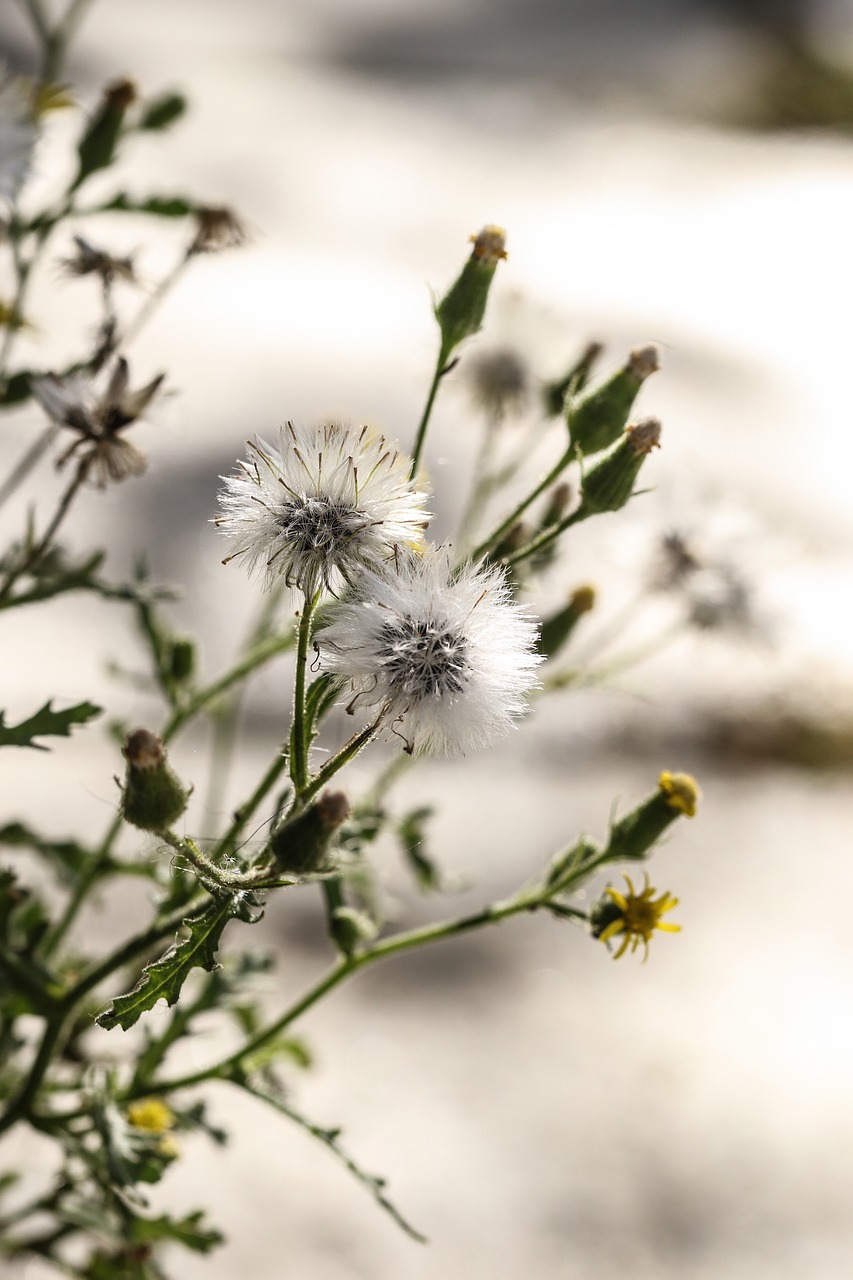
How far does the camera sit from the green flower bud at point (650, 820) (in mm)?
704

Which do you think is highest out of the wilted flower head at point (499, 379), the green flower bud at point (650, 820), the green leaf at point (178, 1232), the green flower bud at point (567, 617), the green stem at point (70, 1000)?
the wilted flower head at point (499, 379)

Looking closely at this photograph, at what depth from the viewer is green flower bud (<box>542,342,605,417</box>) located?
0.80m

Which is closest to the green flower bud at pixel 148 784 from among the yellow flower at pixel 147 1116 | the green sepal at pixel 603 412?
the green sepal at pixel 603 412

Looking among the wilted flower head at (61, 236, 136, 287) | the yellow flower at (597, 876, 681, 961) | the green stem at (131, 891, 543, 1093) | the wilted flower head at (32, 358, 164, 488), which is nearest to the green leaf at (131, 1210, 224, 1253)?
the green stem at (131, 891, 543, 1093)

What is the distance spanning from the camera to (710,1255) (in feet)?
4.21

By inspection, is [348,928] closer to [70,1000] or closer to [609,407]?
[70,1000]

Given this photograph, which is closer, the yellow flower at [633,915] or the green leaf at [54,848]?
the yellow flower at [633,915]

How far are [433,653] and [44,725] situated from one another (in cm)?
24

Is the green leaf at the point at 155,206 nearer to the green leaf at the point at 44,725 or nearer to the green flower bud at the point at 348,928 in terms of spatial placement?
the green leaf at the point at 44,725

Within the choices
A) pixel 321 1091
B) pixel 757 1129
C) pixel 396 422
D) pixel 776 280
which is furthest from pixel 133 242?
pixel 757 1129

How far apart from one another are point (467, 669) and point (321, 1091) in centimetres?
92

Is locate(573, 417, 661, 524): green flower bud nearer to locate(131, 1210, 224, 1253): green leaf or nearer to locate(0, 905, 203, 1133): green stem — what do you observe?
locate(0, 905, 203, 1133): green stem

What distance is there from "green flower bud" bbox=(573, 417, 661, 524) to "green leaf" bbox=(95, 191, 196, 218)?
0.39 m

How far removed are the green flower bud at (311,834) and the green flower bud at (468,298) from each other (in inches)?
9.7
